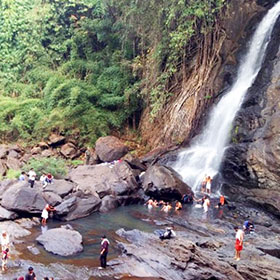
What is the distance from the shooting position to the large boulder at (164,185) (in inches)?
864

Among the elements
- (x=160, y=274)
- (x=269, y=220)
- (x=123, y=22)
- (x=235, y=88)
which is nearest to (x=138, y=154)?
(x=235, y=88)

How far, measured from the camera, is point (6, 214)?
17.5 metres

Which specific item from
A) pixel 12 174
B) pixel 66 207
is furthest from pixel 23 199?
pixel 12 174

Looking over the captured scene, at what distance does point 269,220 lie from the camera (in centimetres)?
1872

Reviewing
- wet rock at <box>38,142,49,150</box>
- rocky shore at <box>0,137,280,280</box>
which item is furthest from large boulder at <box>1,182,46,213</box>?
wet rock at <box>38,142,49,150</box>

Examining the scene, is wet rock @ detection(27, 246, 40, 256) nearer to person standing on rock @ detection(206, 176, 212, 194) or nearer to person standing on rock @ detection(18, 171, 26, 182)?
person standing on rock @ detection(18, 171, 26, 182)

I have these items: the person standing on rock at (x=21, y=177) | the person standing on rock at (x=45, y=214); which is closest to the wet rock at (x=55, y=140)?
the person standing on rock at (x=21, y=177)

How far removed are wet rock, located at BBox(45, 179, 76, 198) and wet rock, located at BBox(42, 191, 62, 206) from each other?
2.23ft

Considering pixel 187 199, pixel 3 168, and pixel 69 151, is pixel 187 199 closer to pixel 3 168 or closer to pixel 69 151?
pixel 69 151

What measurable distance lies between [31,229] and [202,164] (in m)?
11.9

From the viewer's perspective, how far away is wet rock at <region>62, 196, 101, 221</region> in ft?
61.0

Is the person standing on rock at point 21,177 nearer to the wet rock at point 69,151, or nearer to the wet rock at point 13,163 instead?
the wet rock at point 13,163

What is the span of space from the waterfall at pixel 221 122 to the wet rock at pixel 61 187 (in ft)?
24.5

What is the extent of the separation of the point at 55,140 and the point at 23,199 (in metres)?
12.2
